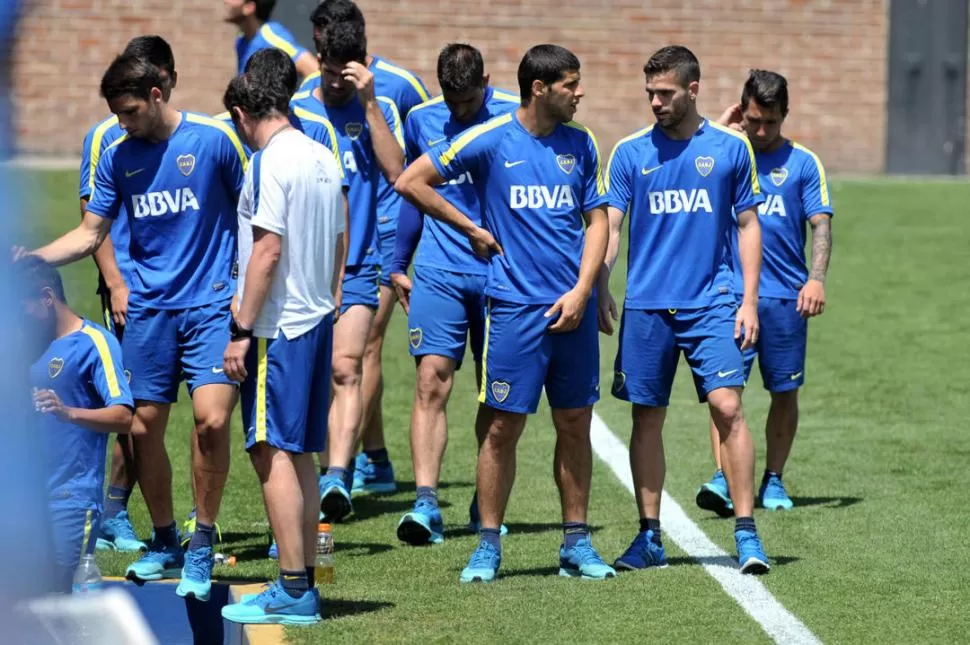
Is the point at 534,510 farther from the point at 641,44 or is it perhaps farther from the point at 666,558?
the point at 641,44

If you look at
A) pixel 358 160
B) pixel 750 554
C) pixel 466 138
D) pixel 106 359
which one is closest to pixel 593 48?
pixel 358 160

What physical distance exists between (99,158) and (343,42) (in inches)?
60.6

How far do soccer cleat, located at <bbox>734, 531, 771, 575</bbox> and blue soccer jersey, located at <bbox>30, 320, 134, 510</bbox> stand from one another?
2.55 m

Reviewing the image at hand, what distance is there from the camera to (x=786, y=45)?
73.2ft

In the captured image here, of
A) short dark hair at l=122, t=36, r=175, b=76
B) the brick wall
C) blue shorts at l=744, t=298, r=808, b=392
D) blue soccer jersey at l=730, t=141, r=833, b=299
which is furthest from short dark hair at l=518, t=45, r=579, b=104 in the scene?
the brick wall

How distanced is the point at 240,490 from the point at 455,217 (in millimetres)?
2914

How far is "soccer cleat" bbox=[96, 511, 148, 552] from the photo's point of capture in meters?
7.62

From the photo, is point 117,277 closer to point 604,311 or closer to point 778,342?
point 604,311

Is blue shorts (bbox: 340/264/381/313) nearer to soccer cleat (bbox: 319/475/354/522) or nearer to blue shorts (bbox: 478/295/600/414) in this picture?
soccer cleat (bbox: 319/475/354/522)

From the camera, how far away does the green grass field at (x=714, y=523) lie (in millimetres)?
5910

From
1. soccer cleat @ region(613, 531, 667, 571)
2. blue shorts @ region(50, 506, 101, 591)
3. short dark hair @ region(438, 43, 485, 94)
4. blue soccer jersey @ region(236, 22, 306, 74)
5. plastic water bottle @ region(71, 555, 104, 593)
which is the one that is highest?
blue soccer jersey @ region(236, 22, 306, 74)

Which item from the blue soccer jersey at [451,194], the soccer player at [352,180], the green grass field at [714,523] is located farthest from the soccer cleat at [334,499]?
the blue soccer jersey at [451,194]

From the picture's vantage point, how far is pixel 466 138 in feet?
21.9

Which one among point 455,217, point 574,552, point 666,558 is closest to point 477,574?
point 574,552
